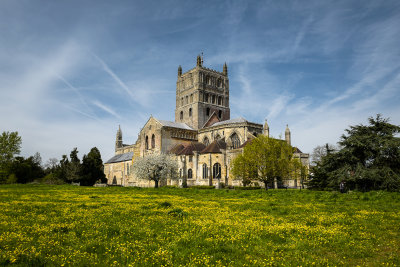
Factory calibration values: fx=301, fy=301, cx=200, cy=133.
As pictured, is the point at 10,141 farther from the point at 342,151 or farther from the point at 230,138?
the point at 342,151

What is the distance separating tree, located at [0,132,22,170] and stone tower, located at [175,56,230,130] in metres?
39.4

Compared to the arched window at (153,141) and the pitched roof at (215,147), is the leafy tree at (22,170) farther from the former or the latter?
the pitched roof at (215,147)

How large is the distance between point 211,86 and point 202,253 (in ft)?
250

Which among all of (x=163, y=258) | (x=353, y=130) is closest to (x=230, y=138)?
(x=353, y=130)

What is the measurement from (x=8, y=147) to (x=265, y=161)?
46760 millimetres

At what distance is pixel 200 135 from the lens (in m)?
73.6

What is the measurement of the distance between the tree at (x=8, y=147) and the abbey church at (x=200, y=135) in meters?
22.0

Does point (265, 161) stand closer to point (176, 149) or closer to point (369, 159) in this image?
point (369, 159)

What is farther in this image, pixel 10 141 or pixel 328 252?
pixel 10 141

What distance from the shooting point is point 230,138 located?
213 ft

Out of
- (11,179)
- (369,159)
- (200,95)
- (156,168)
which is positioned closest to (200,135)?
(200,95)

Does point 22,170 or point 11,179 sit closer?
point 11,179

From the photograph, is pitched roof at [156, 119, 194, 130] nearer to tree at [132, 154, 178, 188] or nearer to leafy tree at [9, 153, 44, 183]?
tree at [132, 154, 178, 188]

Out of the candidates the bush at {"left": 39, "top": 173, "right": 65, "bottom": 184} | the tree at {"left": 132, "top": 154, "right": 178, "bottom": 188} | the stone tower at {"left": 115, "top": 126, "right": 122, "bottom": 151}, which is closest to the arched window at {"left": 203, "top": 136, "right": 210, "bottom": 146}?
the tree at {"left": 132, "top": 154, "right": 178, "bottom": 188}
